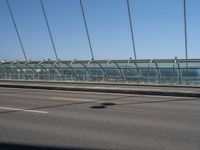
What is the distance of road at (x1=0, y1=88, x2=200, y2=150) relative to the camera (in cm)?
681

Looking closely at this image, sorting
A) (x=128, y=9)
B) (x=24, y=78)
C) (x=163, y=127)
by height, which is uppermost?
(x=128, y=9)

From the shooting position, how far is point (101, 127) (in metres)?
8.57

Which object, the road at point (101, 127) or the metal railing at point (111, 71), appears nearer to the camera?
the road at point (101, 127)

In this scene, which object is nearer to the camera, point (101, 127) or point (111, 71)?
point (101, 127)

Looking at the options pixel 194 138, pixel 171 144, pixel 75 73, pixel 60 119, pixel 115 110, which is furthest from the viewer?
pixel 75 73

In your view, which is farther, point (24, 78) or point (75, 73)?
point (24, 78)

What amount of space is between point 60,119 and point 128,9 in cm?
1757

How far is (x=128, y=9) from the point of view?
26234 mm

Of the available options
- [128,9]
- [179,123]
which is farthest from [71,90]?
[179,123]

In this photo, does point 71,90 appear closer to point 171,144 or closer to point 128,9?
point 128,9

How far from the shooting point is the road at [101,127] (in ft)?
22.4

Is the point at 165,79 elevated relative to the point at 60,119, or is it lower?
lower

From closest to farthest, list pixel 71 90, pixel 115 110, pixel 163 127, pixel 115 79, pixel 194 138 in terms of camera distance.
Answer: pixel 194 138 < pixel 163 127 < pixel 115 110 < pixel 71 90 < pixel 115 79

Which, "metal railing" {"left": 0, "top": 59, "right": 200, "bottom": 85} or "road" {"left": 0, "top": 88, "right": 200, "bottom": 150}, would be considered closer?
"road" {"left": 0, "top": 88, "right": 200, "bottom": 150}
